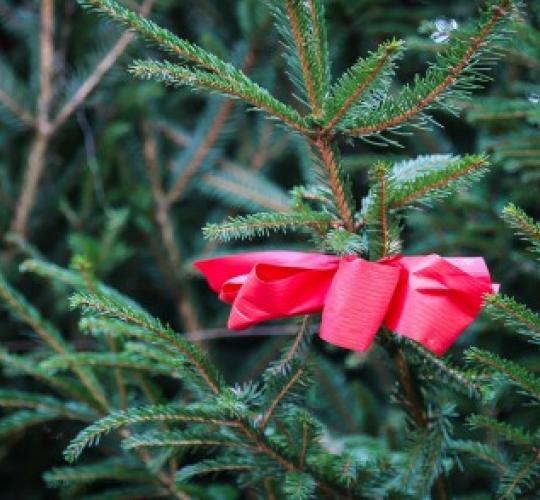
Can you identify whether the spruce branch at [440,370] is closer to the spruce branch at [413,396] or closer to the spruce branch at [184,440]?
the spruce branch at [413,396]

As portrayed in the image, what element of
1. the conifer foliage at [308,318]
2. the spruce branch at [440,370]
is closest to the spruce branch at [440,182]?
the conifer foliage at [308,318]

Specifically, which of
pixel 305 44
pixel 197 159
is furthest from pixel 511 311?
pixel 197 159

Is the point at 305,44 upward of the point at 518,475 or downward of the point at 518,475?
upward

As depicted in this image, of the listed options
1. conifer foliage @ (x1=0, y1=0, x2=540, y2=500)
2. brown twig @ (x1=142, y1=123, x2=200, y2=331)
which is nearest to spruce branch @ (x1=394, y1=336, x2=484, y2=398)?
conifer foliage @ (x1=0, y1=0, x2=540, y2=500)

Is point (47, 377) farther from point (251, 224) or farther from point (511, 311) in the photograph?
point (511, 311)

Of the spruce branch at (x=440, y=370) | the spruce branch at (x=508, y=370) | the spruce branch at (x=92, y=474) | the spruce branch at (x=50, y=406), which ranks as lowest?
the spruce branch at (x=92, y=474)

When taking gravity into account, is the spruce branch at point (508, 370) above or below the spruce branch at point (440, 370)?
above

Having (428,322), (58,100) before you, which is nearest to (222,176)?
(58,100)

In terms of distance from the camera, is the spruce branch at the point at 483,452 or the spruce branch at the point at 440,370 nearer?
the spruce branch at the point at 440,370
